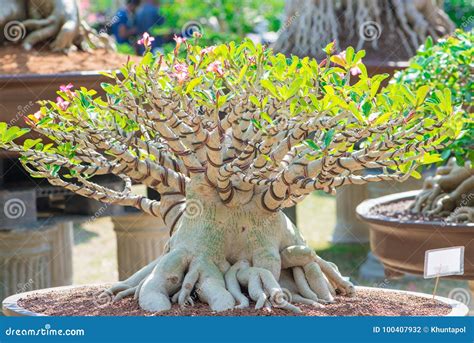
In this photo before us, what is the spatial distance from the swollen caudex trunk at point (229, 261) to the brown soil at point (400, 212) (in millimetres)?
1358

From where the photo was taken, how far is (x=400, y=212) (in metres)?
4.51

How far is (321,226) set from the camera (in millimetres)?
8664

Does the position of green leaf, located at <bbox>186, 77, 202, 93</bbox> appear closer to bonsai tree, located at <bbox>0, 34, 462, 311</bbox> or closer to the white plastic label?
bonsai tree, located at <bbox>0, 34, 462, 311</bbox>

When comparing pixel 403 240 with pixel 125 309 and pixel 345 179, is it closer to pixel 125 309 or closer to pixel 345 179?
pixel 345 179

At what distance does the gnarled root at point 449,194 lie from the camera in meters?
4.36

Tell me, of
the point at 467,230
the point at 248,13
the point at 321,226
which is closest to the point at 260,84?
the point at 467,230

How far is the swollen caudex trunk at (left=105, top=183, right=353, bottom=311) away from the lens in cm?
277

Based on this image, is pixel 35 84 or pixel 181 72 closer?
pixel 181 72

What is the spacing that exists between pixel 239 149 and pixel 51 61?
1.80 meters

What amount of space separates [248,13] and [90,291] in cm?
689
